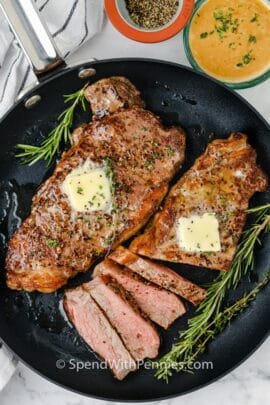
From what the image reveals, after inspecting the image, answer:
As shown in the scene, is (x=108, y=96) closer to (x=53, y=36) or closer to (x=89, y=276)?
(x=53, y=36)

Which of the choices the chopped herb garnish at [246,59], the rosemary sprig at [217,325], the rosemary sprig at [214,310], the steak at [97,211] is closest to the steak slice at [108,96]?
the steak at [97,211]

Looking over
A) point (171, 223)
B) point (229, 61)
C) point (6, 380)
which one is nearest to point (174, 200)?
point (171, 223)

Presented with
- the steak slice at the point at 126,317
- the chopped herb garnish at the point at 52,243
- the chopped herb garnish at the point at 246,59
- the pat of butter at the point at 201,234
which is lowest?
the steak slice at the point at 126,317

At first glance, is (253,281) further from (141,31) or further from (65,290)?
(141,31)

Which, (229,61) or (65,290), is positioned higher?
(229,61)

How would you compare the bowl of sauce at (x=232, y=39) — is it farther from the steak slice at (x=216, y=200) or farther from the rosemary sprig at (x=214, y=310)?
the rosemary sprig at (x=214, y=310)

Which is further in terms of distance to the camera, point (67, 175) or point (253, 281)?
point (253, 281)
